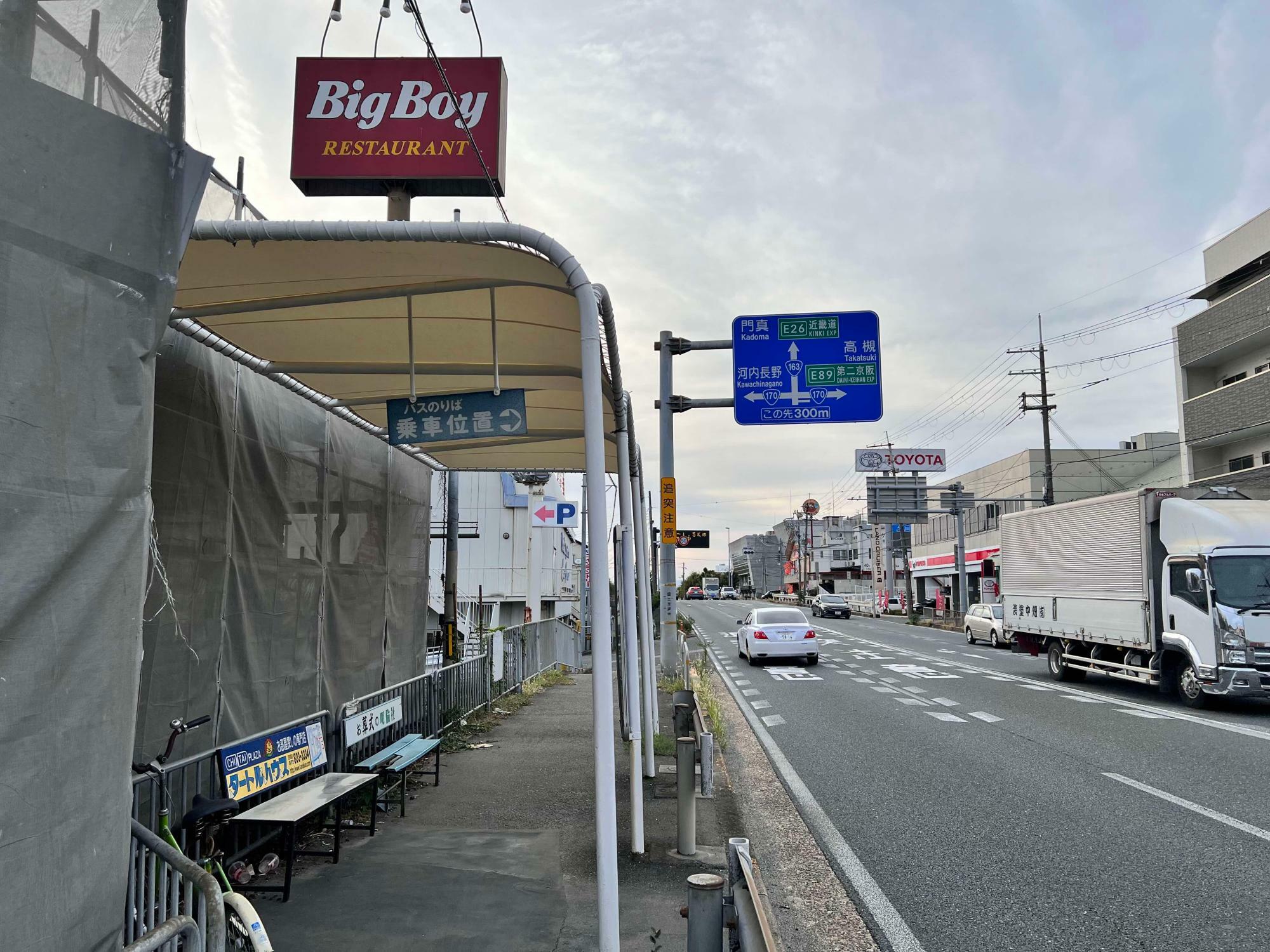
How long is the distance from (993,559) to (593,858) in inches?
1801

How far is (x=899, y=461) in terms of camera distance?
143 feet

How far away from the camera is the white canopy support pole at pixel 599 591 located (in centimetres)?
418

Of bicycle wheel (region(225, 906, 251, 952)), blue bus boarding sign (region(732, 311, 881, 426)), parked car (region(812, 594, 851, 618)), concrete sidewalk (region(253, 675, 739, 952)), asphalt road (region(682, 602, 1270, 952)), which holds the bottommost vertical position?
parked car (region(812, 594, 851, 618))

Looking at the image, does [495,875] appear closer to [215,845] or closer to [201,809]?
[215,845]

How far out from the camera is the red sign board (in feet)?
20.6

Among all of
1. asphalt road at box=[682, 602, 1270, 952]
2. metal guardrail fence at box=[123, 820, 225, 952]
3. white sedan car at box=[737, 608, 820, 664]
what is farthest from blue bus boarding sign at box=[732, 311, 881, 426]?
white sedan car at box=[737, 608, 820, 664]

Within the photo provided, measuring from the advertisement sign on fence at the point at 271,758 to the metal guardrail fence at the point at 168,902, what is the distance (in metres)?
1.21

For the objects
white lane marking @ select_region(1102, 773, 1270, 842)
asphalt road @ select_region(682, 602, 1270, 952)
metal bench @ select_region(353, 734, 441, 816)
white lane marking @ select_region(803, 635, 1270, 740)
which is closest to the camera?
asphalt road @ select_region(682, 602, 1270, 952)

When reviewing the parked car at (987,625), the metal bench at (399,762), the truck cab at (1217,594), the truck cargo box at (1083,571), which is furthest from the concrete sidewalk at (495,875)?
the parked car at (987,625)

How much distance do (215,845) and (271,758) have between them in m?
0.82

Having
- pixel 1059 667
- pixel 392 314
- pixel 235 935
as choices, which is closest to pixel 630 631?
pixel 392 314

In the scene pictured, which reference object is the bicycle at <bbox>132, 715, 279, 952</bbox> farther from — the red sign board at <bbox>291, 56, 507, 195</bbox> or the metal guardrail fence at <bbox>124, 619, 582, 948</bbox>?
the red sign board at <bbox>291, 56, 507, 195</bbox>

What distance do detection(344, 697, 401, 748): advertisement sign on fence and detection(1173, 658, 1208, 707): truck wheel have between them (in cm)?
1204

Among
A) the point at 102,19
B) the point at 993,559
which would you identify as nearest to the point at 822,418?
the point at 102,19
